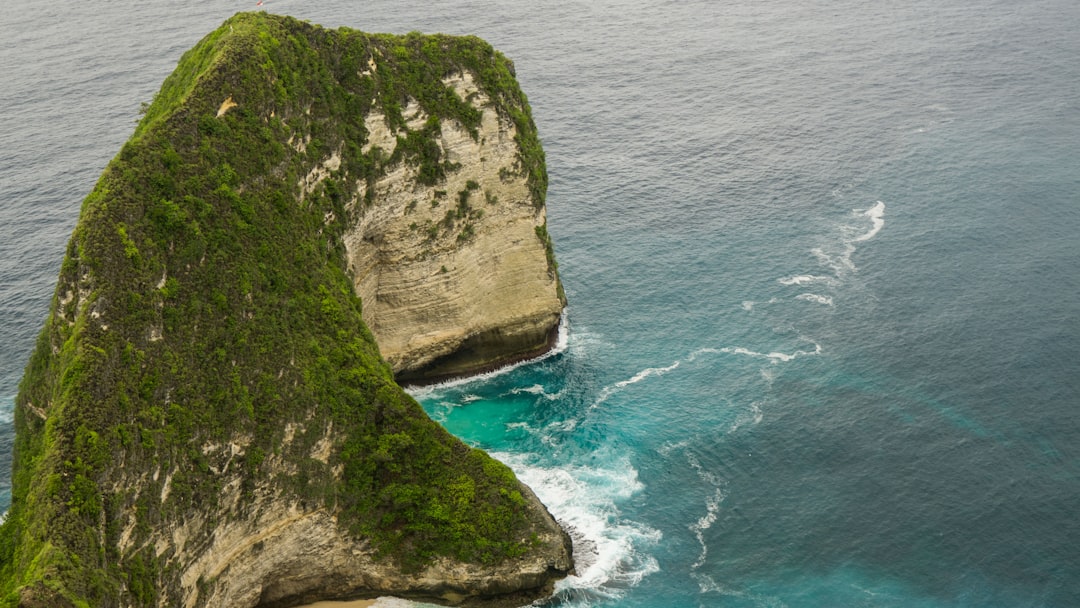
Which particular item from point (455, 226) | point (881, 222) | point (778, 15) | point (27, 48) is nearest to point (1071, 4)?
point (778, 15)

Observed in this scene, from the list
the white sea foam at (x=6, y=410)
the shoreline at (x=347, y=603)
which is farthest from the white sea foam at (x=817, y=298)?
the white sea foam at (x=6, y=410)

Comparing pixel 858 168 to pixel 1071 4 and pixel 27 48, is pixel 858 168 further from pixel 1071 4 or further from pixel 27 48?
pixel 27 48

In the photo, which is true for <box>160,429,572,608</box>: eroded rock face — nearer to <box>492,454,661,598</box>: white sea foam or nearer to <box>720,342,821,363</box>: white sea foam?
<box>492,454,661,598</box>: white sea foam

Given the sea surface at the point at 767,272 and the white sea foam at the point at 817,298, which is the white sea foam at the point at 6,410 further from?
the white sea foam at the point at 817,298

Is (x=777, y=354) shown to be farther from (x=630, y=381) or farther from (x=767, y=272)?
(x=767, y=272)

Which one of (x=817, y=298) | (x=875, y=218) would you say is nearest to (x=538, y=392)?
(x=817, y=298)
